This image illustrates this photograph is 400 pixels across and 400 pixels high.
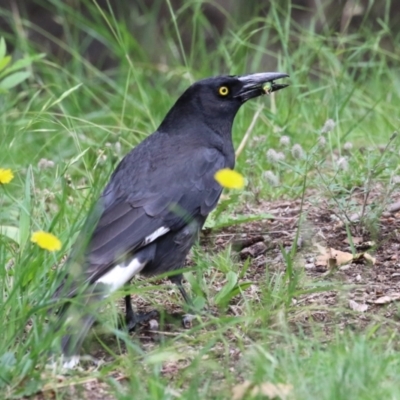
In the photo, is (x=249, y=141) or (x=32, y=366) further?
(x=249, y=141)

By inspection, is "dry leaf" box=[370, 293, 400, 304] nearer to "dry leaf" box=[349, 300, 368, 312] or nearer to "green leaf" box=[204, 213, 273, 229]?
"dry leaf" box=[349, 300, 368, 312]

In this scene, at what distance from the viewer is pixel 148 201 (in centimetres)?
411

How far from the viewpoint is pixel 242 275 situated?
13.8 ft

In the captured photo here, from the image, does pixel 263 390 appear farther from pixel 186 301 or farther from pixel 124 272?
pixel 186 301

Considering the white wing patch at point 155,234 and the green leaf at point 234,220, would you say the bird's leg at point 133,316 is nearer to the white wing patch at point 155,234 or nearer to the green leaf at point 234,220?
the white wing patch at point 155,234

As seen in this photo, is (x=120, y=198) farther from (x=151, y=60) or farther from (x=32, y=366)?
(x=151, y=60)

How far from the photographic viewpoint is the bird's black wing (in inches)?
150

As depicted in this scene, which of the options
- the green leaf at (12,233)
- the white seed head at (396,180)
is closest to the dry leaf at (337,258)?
the white seed head at (396,180)

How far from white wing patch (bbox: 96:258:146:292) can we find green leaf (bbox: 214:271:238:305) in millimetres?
356

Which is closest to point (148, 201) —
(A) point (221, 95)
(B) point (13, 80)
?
(A) point (221, 95)

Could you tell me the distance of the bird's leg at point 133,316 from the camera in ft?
13.1

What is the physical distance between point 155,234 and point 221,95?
1.04 metres

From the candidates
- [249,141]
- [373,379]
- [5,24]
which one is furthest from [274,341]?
[5,24]

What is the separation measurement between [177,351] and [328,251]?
1.13 meters
